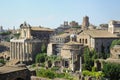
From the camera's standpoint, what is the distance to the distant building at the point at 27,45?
2117 inches

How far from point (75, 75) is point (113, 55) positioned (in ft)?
28.9

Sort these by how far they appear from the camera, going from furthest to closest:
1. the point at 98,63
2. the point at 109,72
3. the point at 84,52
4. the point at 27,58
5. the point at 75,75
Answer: the point at 27,58, the point at 84,52, the point at 98,63, the point at 75,75, the point at 109,72

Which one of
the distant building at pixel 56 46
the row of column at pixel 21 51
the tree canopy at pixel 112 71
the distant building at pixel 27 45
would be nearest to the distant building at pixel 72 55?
the distant building at pixel 56 46

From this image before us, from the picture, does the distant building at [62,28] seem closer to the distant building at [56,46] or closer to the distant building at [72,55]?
the distant building at [56,46]

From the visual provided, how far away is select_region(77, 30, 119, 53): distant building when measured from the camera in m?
45.1

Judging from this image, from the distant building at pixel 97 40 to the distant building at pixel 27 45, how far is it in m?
10.6

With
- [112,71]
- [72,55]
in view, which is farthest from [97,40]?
[112,71]

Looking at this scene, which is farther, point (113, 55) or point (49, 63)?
point (49, 63)

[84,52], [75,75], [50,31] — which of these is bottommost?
[75,75]

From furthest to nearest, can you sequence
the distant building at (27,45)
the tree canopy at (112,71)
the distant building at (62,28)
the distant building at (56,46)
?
the distant building at (62,28) < the distant building at (27,45) < the distant building at (56,46) < the tree canopy at (112,71)

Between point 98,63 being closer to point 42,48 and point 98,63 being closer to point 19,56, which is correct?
point 42,48

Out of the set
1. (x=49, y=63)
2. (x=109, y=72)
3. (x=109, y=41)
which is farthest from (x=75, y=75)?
(x=109, y=41)

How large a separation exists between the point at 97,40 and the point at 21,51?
55.8ft

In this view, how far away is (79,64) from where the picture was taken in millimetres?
40969
